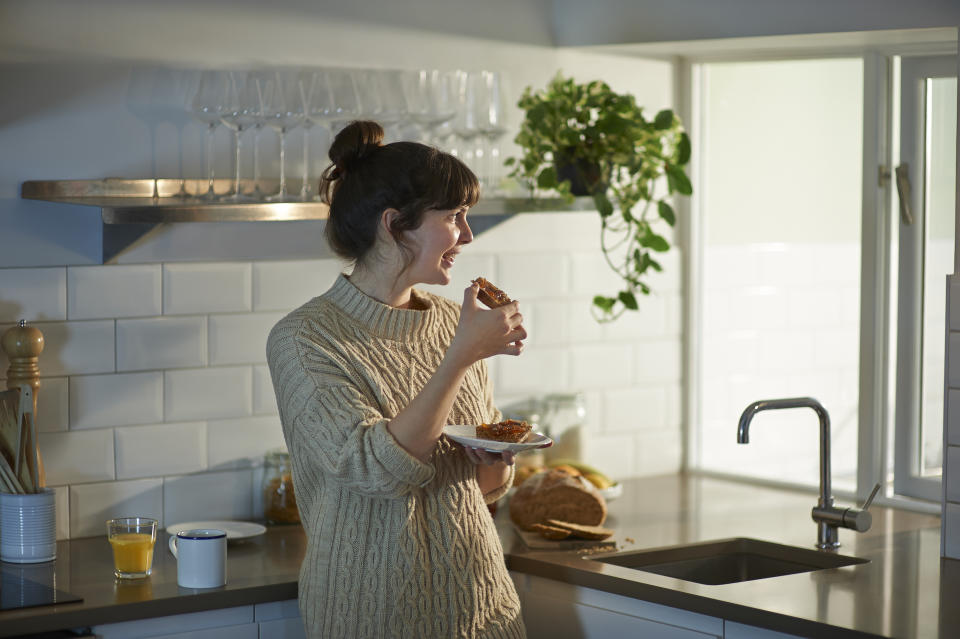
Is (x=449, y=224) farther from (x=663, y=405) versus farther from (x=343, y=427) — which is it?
(x=663, y=405)

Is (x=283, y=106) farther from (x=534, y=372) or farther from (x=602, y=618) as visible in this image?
(x=602, y=618)

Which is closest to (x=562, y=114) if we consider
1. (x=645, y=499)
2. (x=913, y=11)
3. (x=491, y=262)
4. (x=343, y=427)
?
(x=491, y=262)

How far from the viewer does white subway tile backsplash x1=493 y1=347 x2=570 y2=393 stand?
317 cm

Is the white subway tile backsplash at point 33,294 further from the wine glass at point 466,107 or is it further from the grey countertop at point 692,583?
the wine glass at point 466,107

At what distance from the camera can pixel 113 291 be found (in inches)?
103

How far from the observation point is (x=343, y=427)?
1980mm

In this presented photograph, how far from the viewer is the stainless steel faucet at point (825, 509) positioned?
264 centimetres

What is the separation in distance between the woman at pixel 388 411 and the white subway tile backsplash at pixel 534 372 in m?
0.96

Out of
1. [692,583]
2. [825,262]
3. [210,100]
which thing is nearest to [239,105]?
[210,100]

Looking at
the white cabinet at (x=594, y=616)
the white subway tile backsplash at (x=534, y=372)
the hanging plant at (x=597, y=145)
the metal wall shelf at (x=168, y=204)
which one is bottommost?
the white cabinet at (x=594, y=616)

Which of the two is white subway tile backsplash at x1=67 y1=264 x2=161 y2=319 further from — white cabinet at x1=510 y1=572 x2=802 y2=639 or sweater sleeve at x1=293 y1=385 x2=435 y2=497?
white cabinet at x1=510 y1=572 x2=802 y2=639

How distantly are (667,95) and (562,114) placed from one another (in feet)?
2.10

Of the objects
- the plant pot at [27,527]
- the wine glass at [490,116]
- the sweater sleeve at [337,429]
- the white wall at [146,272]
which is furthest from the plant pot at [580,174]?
the plant pot at [27,527]

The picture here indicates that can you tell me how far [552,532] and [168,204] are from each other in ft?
3.17
